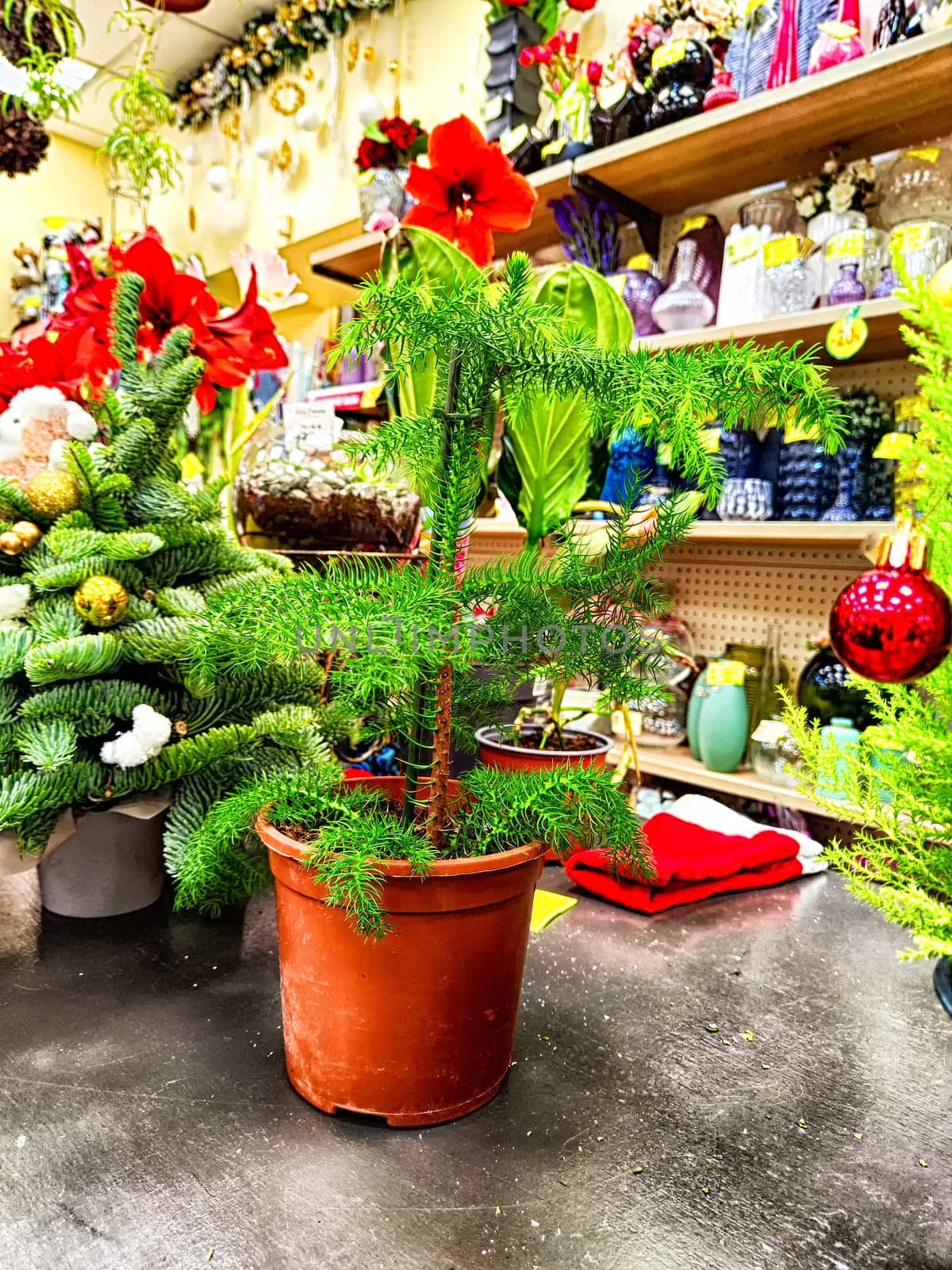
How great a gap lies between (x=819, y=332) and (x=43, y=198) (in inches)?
150

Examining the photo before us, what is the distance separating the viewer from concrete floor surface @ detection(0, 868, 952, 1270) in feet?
1.17

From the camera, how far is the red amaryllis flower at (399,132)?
7.40 feet

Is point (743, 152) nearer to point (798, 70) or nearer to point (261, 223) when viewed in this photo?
point (798, 70)

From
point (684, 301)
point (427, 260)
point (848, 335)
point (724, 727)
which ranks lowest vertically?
point (724, 727)

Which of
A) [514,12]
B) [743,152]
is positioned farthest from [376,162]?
[743,152]

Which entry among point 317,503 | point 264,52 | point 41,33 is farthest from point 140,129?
point 264,52

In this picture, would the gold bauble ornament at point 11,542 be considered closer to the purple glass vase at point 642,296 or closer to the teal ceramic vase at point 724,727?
the teal ceramic vase at point 724,727

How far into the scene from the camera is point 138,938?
2.09 ft

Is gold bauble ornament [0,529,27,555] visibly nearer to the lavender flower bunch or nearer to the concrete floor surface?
the concrete floor surface

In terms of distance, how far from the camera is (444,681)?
18.2 inches

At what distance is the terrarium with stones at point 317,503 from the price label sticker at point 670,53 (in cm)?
137

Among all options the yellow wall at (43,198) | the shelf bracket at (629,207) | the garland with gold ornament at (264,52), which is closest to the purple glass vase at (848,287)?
the shelf bracket at (629,207)

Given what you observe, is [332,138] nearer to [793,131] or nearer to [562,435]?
[793,131]

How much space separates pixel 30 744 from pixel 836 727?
139 cm
